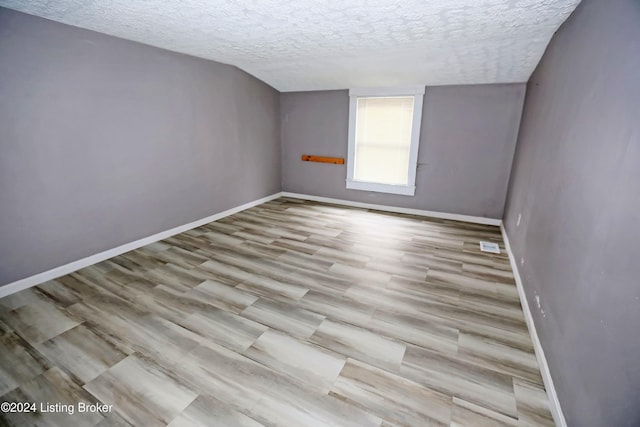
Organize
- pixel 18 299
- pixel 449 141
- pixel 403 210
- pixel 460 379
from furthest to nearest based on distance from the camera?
pixel 403 210 < pixel 449 141 < pixel 18 299 < pixel 460 379

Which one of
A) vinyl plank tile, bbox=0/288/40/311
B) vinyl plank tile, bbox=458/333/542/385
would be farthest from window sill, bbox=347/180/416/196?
vinyl plank tile, bbox=0/288/40/311

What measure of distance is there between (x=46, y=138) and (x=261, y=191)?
302cm

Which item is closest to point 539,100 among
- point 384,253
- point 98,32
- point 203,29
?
point 384,253

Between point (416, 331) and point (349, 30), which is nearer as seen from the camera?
point (416, 331)

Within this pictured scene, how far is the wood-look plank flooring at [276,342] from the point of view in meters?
1.41

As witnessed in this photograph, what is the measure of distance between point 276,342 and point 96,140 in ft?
8.31

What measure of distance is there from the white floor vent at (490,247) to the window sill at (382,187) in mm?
1417

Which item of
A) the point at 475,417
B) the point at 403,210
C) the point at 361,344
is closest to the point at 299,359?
the point at 361,344

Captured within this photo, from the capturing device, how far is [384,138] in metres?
4.64

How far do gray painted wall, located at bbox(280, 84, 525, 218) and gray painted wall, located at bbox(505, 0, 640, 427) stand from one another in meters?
1.86

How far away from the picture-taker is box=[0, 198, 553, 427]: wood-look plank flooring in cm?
141

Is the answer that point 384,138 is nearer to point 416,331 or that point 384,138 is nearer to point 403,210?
point 403,210

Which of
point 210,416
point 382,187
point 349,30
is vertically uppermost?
point 349,30

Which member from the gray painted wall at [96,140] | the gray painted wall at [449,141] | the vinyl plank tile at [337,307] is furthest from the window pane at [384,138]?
the vinyl plank tile at [337,307]
